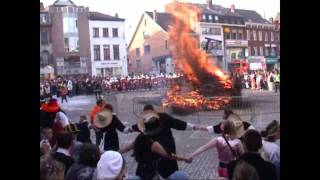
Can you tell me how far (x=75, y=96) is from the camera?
5555 millimetres

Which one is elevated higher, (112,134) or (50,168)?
(112,134)

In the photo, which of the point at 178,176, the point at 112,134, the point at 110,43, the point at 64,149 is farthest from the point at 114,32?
the point at 178,176

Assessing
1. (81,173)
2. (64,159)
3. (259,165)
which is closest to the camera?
(81,173)

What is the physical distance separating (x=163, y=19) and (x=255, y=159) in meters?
1.96

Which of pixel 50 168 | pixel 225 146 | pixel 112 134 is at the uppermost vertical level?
pixel 112 134

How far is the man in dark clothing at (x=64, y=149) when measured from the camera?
4980mm

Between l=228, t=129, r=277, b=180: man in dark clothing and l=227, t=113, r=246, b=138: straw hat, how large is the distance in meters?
0.08

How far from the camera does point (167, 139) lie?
5324mm

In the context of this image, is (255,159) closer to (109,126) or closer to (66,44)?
(109,126)

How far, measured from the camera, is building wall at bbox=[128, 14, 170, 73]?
18.1 ft

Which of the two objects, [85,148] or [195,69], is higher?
[195,69]
